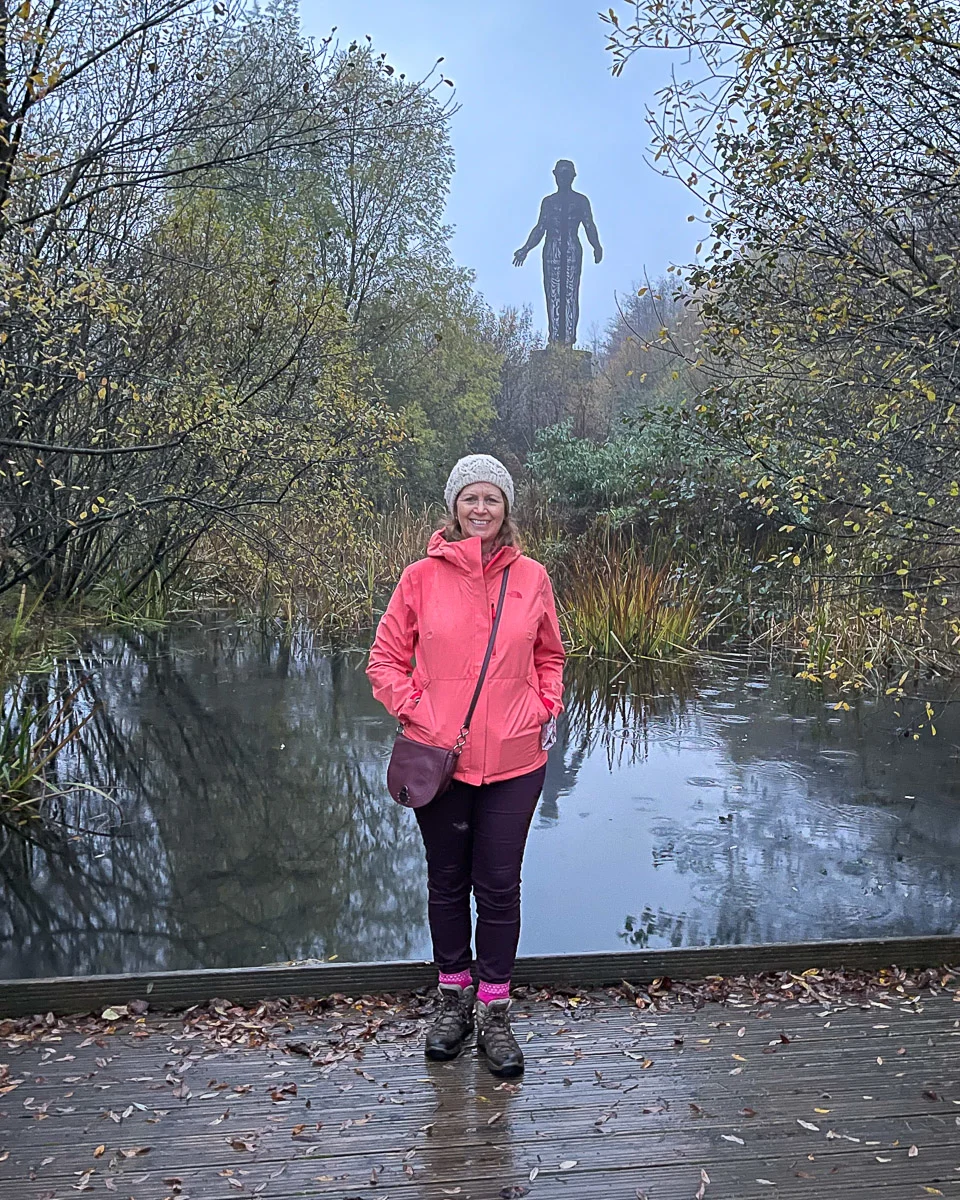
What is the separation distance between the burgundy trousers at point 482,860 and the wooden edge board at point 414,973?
29 centimetres

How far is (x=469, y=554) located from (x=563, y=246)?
90.4 ft

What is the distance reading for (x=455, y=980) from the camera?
97.1 inches

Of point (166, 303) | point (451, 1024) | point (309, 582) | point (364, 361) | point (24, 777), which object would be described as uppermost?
point (364, 361)

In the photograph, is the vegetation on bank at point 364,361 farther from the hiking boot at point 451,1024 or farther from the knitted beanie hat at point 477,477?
the hiking boot at point 451,1024

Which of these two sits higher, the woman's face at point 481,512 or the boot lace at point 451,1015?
the woman's face at point 481,512

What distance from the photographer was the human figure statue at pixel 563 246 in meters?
27.7

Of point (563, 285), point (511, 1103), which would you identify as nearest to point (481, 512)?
point (511, 1103)

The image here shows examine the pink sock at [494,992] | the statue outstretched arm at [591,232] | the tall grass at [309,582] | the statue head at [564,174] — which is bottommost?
the pink sock at [494,992]

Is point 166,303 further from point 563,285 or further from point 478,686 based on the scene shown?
point 563,285

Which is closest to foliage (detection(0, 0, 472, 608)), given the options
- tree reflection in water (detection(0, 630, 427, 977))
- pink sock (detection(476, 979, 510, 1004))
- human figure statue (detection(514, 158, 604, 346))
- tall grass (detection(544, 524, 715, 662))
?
tree reflection in water (detection(0, 630, 427, 977))

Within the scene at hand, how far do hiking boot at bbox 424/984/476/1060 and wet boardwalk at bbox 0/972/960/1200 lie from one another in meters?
0.04

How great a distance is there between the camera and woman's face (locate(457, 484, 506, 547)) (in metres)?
2.47

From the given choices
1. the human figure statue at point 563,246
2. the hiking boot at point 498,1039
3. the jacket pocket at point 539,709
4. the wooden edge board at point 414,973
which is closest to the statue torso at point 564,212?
the human figure statue at point 563,246

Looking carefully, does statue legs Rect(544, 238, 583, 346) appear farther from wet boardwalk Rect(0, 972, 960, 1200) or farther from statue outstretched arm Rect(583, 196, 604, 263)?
wet boardwalk Rect(0, 972, 960, 1200)
